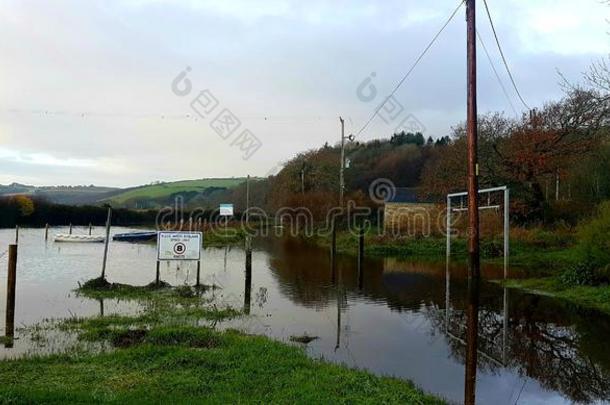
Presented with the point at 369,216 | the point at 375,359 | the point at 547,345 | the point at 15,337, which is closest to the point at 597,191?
the point at 369,216

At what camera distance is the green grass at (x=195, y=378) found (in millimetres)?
5641

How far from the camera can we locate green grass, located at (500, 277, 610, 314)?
1345 centimetres

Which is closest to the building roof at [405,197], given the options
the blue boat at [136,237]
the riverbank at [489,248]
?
the riverbank at [489,248]

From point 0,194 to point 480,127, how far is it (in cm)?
5470

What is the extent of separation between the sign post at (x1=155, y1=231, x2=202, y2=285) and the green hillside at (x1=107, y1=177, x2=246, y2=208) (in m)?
58.8

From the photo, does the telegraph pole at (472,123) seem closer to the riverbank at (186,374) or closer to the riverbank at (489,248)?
the riverbank at (186,374)

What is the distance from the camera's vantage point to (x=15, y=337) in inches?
354

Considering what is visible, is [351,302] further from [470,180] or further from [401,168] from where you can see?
[401,168]

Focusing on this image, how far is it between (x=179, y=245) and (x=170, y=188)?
7020 cm

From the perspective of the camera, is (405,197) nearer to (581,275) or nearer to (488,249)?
(488,249)

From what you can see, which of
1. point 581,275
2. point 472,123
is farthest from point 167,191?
point 472,123

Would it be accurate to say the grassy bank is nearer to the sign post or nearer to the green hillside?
the sign post

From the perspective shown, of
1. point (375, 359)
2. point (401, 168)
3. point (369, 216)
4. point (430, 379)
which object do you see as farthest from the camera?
point (401, 168)

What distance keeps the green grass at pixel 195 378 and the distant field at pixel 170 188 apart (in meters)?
69.7
